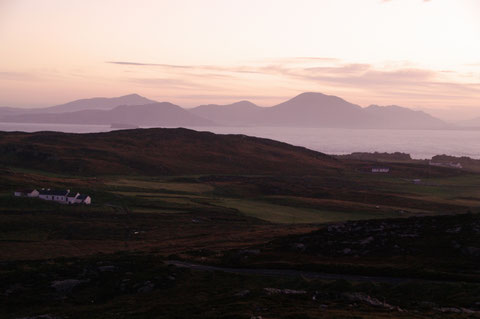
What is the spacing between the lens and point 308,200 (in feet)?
414

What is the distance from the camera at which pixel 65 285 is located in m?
40.7

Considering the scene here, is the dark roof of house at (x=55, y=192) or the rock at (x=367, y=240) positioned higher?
the rock at (x=367, y=240)

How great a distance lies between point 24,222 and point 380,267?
64168 millimetres

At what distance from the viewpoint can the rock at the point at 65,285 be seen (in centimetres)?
4012

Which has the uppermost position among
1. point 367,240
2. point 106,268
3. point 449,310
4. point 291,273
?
point 449,310

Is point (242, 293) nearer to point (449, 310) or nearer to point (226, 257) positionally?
point (449, 310)

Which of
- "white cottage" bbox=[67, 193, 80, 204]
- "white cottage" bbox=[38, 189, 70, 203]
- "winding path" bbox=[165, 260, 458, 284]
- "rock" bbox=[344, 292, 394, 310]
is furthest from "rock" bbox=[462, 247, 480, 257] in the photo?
"white cottage" bbox=[38, 189, 70, 203]

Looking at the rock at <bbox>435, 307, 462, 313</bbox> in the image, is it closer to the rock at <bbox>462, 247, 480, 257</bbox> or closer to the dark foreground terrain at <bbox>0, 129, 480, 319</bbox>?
the dark foreground terrain at <bbox>0, 129, 480, 319</bbox>

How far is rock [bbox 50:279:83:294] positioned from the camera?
40125 mm

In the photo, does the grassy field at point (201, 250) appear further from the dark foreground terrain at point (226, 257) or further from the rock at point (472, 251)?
the rock at point (472, 251)

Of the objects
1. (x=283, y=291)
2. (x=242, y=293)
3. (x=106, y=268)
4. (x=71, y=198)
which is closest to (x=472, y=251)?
(x=283, y=291)

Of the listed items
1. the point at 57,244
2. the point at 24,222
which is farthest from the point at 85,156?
the point at 57,244

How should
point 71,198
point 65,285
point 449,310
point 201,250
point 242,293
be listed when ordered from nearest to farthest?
point 449,310
point 242,293
point 65,285
point 201,250
point 71,198

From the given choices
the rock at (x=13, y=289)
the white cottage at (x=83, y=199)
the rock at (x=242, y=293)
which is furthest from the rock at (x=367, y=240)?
the white cottage at (x=83, y=199)
